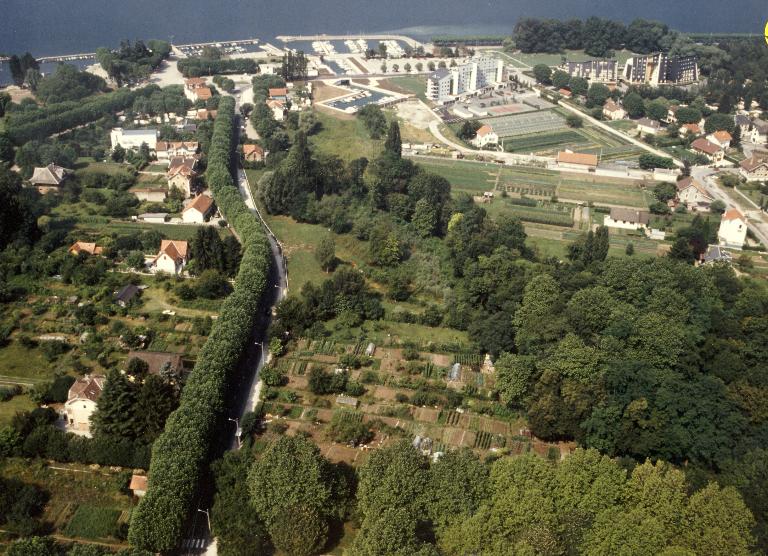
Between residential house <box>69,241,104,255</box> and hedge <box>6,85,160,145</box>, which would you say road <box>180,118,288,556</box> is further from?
hedge <box>6,85,160,145</box>

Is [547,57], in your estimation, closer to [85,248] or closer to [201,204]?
[201,204]

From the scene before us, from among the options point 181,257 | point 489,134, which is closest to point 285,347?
point 181,257

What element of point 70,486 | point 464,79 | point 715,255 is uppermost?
point 464,79

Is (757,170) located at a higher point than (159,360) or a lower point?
higher

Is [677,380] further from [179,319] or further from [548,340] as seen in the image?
[179,319]

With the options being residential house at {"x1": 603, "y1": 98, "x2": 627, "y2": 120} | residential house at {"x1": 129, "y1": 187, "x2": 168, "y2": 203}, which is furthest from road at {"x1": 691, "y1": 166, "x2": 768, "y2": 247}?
residential house at {"x1": 129, "y1": 187, "x2": 168, "y2": 203}

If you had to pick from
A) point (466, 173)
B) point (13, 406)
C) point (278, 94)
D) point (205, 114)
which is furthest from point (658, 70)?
point (13, 406)
